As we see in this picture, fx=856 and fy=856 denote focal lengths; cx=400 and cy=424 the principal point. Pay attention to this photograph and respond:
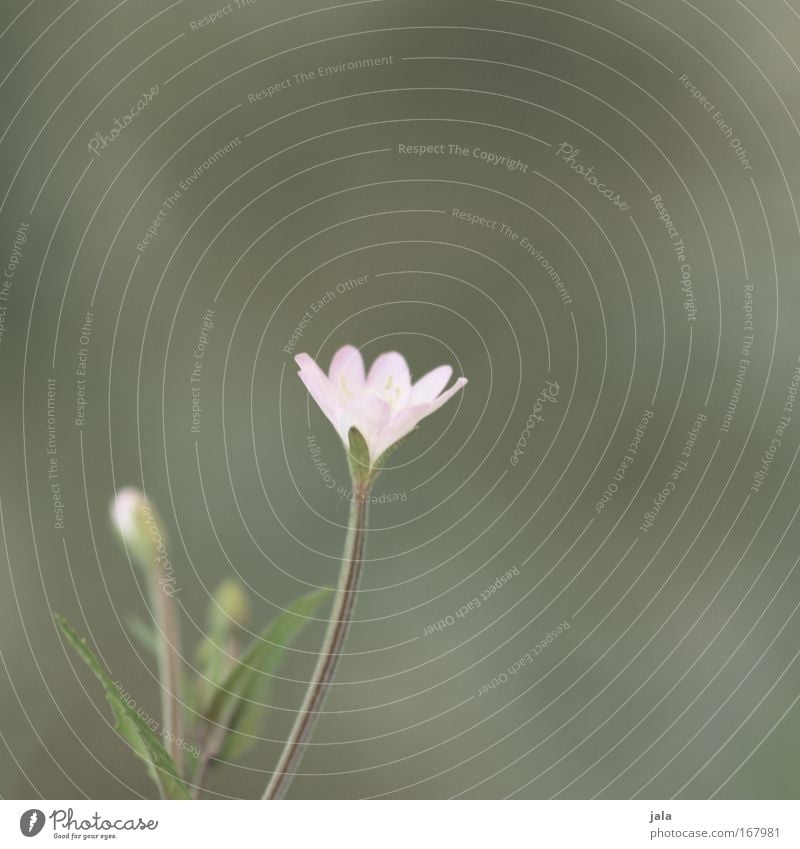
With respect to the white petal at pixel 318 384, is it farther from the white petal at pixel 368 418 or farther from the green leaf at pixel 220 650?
the green leaf at pixel 220 650

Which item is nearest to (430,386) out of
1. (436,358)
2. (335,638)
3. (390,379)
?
(390,379)

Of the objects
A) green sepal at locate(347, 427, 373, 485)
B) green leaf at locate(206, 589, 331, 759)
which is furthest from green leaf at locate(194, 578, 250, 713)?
green sepal at locate(347, 427, 373, 485)

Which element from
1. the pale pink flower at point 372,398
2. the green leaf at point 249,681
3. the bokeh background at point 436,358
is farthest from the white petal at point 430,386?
the bokeh background at point 436,358

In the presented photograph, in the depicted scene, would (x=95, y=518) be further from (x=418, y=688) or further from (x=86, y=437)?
(x=418, y=688)

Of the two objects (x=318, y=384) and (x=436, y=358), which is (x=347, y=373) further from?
(x=436, y=358)

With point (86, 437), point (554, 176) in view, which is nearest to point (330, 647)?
point (86, 437)

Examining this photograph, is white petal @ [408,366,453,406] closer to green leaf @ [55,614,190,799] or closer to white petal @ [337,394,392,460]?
white petal @ [337,394,392,460]
